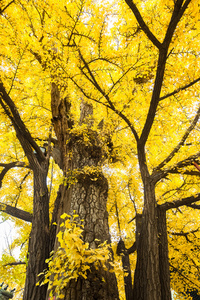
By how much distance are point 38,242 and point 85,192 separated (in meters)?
1.24

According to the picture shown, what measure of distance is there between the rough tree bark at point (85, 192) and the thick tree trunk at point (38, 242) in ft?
1.24

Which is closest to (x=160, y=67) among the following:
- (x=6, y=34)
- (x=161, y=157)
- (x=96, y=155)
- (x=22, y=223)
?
(x=96, y=155)

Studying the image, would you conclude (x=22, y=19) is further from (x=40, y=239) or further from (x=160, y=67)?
(x=40, y=239)

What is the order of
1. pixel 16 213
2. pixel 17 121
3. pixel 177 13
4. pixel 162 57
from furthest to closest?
pixel 16 213 → pixel 17 121 → pixel 162 57 → pixel 177 13

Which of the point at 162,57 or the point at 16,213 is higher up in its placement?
the point at 162,57

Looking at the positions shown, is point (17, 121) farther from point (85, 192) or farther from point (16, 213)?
point (16, 213)

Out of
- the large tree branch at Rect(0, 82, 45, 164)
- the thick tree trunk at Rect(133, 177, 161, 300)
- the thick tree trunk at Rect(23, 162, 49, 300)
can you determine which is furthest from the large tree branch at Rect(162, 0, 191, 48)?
the thick tree trunk at Rect(23, 162, 49, 300)

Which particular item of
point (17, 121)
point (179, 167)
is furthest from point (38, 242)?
point (179, 167)

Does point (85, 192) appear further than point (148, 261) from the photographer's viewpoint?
Yes

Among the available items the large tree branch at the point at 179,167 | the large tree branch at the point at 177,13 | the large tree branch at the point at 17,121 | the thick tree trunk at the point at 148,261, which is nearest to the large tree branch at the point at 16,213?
the large tree branch at the point at 17,121

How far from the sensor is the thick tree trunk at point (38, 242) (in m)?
2.68

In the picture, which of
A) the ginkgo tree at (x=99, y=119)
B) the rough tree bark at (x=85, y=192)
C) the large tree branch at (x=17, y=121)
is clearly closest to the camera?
the rough tree bark at (x=85, y=192)

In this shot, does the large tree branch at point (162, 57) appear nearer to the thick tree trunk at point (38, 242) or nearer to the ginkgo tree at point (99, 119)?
the ginkgo tree at point (99, 119)

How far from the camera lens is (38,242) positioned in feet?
10.5
